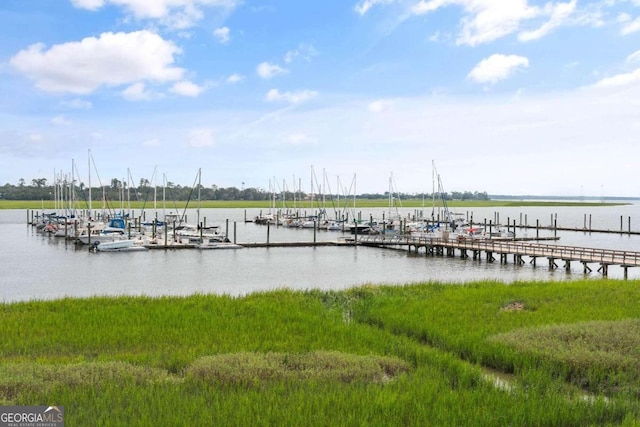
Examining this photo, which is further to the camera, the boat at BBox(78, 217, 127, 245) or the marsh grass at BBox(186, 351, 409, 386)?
the boat at BBox(78, 217, 127, 245)

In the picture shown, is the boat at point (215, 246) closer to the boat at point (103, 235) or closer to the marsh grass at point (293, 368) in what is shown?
the boat at point (103, 235)

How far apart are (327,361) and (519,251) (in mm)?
43685

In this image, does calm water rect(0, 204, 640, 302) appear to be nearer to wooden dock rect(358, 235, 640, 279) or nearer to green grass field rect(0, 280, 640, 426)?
wooden dock rect(358, 235, 640, 279)

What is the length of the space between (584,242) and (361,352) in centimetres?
7081

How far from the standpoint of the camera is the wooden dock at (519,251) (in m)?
45.0

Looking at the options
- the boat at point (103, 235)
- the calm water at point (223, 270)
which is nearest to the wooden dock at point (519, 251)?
the calm water at point (223, 270)

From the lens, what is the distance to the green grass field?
37.1 ft

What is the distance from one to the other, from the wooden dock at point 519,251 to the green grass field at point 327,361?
70.2 ft

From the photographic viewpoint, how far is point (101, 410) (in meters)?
11.0

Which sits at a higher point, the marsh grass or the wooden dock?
the marsh grass

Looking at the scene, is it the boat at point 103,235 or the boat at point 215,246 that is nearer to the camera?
the boat at point 215,246

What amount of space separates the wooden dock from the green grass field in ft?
70.2

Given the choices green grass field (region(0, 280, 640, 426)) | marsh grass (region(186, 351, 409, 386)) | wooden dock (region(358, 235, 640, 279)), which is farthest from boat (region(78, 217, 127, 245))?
marsh grass (region(186, 351, 409, 386))

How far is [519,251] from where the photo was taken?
54781mm
